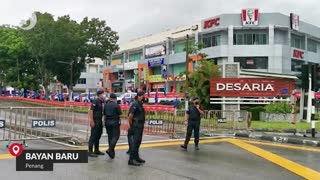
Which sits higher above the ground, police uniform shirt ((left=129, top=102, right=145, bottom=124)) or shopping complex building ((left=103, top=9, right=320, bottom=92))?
shopping complex building ((left=103, top=9, right=320, bottom=92))

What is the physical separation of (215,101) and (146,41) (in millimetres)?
59914

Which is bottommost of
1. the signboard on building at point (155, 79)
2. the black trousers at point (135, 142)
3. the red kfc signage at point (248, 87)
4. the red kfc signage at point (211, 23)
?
the black trousers at point (135, 142)

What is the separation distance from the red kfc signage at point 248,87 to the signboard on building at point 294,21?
3727 centimetres

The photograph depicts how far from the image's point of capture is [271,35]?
60.7 meters

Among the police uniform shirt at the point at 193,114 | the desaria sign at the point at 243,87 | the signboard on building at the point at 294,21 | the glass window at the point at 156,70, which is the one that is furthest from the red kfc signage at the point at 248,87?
the glass window at the point at 156,70

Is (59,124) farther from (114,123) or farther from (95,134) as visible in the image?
(114,123)

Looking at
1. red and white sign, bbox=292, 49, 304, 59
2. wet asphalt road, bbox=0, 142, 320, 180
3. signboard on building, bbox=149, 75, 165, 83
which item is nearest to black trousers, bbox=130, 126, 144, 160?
wet asphalt road, bbox=0, 142, 320, 180

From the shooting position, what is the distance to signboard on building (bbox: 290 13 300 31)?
62625 millimetres

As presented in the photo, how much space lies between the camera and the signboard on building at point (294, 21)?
205 feet

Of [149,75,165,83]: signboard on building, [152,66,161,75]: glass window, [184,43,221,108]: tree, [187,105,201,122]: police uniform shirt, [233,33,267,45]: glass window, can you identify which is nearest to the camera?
[187,105,201,122]: police uniform shirt

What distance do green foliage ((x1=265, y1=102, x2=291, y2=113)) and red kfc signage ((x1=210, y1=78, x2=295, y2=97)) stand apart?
0.76m

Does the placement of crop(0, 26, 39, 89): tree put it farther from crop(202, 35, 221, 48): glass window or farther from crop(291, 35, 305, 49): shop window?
crop(291, 35, 305, 49): shop window

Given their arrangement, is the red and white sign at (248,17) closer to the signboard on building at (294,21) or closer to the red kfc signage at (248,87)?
the signboard on building at (294,21)

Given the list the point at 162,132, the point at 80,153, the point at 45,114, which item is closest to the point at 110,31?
the point at 162,132
